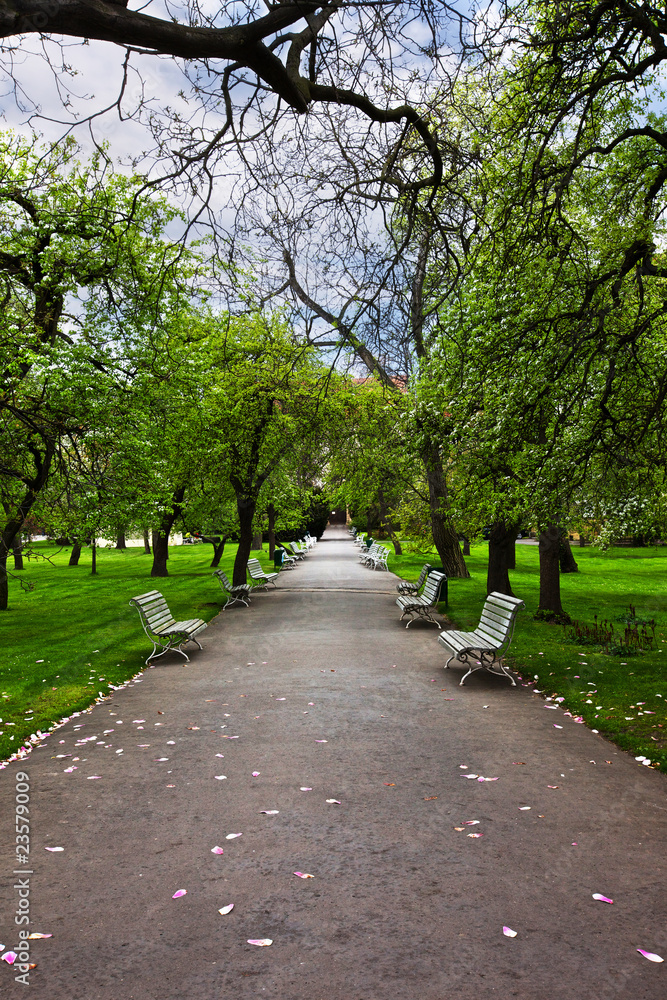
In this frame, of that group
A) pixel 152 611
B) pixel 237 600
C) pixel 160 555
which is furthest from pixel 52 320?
pixel 160 555

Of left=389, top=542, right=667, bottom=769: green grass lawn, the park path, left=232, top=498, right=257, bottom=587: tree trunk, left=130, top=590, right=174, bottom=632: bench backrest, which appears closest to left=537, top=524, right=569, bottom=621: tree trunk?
left=389, top=542, right=667, bottom=769: green grass lawn

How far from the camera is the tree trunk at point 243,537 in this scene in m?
19.1

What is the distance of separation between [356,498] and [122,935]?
26164 mm

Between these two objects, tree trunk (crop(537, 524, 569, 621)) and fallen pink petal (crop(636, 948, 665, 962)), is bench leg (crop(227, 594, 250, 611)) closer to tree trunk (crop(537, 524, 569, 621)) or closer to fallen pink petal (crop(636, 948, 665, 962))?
tree trunk (crop(537, 524, 569, 621))

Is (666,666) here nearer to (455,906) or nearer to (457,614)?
(457,614)

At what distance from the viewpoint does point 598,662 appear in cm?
962

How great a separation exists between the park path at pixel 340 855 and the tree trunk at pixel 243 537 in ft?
38.4

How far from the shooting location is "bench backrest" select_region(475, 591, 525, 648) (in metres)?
8.40

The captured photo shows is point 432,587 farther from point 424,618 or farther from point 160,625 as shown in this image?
point 160,625

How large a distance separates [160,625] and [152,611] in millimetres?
275

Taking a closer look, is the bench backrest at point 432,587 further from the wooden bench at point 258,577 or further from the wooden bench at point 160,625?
the wooden bench at point 258,577

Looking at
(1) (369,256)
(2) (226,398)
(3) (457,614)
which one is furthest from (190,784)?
(2) (226,398)

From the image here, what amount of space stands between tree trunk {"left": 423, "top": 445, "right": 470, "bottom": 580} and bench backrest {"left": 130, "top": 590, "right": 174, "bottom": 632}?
20.1 ft

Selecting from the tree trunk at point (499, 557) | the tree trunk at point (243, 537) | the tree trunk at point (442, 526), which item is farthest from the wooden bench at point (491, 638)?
the tree trunk at point (243, 537)
